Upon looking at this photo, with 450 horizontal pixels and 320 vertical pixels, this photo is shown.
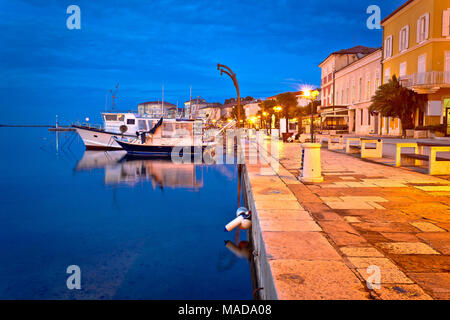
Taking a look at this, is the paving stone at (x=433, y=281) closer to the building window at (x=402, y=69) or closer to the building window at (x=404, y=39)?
the building window at (x=402, y=69)

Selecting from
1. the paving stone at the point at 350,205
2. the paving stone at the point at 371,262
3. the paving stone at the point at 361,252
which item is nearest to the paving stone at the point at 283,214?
the paving stone at the point at 350,205

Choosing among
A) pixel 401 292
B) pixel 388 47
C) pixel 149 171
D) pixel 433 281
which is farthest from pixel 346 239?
pixel 388 47

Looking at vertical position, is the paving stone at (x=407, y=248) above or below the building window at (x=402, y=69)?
below

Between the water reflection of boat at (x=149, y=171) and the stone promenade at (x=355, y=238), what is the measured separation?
11.4m

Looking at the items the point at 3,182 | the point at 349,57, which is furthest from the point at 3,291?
the point at 349,57

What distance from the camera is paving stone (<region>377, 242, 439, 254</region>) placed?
11.9 ft

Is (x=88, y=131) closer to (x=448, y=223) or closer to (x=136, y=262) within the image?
(x=136, y=262)

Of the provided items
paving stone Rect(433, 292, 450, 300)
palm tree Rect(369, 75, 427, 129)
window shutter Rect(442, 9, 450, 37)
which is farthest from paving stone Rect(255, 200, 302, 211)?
window shutter Rect(442, 9, 450, 37)

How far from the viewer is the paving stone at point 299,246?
339cm

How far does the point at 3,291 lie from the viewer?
657 centimetres

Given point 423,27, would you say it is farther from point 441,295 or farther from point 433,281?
point 441,295

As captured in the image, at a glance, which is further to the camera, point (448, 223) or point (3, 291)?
→ point (3, 291)

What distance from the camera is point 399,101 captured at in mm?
22516
